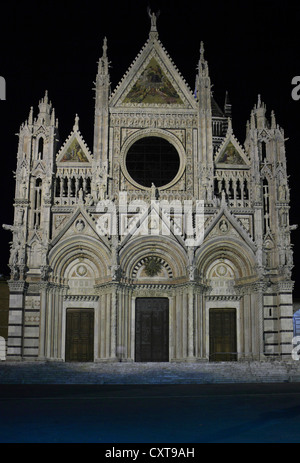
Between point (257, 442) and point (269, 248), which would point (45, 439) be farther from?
point (269, 248)

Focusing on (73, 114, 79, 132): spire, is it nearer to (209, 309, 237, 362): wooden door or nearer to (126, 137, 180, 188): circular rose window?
(126, 137, 180, 188): circular rose window

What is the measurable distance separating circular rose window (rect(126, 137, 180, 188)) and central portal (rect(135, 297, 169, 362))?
607 cm

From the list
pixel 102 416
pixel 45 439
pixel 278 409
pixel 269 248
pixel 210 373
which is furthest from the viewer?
pixel 269 248

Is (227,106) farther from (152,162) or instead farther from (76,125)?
(76,125)

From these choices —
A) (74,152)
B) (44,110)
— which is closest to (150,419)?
(74,152)

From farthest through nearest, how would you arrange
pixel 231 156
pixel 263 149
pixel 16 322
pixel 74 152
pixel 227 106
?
pixel 227 106 < pixel 263 149 < pixel 231 156 < pixel 74 152 < pixel 16 322

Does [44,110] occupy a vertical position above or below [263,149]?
above

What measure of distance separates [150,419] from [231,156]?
20656 mm

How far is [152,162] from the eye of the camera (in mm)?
28844

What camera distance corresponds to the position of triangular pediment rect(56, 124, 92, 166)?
91.8 ft

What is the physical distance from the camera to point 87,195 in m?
27.3

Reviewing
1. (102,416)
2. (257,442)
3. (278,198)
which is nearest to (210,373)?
(278,198)

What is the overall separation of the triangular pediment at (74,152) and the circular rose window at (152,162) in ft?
7.24
